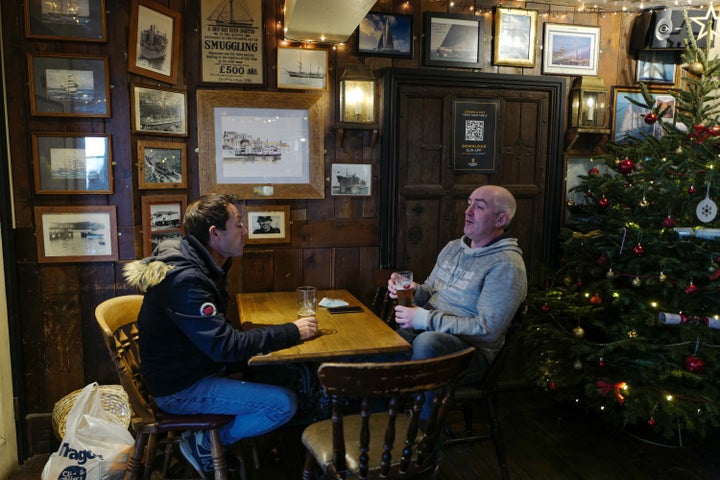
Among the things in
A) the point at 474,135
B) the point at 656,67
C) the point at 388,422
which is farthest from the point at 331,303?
the point at 656,67

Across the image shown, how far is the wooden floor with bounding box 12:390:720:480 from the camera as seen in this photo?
2.59m

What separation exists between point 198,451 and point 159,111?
5.57ft

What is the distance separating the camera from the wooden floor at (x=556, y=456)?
2592mm

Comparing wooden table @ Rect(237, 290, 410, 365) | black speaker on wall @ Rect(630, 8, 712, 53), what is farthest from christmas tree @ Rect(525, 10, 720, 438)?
wooden table @ Rect(237, 290, 410, 365)

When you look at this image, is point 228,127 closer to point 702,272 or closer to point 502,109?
point 502,109

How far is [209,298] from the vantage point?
1938 mm

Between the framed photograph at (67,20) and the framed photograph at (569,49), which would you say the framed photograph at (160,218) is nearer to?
the framed photograph at (67,20)

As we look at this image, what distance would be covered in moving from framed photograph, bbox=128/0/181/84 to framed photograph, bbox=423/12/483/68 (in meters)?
1.43

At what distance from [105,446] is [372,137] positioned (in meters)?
2.07

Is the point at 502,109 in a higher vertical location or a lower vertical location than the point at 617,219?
higher

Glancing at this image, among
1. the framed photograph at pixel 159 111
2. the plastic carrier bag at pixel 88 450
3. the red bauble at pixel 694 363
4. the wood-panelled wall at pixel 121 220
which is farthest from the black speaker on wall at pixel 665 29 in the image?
the plastic carrier bag at pixel 88 450

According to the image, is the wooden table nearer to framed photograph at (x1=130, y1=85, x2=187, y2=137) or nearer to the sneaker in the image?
the sneaker

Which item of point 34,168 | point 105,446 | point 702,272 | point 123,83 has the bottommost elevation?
point 105,446

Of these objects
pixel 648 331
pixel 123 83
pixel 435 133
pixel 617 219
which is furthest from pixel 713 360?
pixel 123 83
